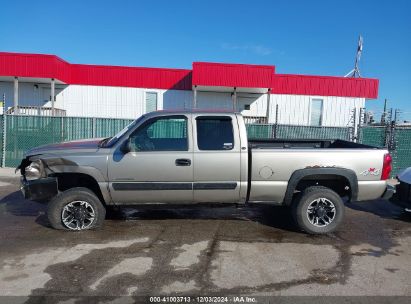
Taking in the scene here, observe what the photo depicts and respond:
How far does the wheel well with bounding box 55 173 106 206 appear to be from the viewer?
5145mm

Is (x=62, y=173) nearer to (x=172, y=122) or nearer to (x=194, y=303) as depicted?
(x=172, y=122)

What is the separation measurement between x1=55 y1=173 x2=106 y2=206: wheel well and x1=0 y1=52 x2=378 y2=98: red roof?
1631 cm

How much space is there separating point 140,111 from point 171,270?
20.5 metres

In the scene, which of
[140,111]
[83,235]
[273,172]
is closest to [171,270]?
[83,235]

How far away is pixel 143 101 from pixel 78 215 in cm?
1891

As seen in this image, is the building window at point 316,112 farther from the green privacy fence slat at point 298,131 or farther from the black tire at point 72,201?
the black tire at point 72,201

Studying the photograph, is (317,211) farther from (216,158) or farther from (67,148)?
(67,148)

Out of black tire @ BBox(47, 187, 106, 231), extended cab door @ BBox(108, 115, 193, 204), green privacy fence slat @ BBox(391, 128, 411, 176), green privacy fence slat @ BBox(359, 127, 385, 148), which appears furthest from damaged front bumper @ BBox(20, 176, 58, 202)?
green privacy fence slat @ BBox(391, 128, 411, 176)

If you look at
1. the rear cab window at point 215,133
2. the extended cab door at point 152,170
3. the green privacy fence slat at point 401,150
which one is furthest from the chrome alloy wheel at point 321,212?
the green privacy fence slat at point 401,150

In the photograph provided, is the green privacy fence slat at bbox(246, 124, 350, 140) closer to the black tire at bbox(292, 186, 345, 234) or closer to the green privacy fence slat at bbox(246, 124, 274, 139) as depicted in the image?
the green privacy fence slat at bbox(246, 124, 274, 139)

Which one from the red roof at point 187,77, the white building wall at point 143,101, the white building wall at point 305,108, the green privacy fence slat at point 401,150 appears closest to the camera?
the green privacy fence slat at point 401,150

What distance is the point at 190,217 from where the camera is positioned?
19.6ft

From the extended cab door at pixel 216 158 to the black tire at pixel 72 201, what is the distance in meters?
1.49

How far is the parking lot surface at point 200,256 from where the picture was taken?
11.4 ft
